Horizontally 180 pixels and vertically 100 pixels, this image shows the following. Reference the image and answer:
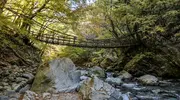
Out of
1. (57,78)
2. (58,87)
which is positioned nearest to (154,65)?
(57,78)

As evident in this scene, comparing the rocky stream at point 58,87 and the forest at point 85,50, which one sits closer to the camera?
the rocky stream at point 58,87

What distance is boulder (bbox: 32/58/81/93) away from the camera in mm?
5947

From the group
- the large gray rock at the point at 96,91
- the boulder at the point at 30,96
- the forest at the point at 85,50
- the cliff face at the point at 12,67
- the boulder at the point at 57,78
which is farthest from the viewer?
the boulder at the point at 57,78

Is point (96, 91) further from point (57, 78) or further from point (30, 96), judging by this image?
point (30, 96)

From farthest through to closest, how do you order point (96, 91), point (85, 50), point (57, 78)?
1. point (85, 50)
2. point (57, 78)
3. point (96, 91)

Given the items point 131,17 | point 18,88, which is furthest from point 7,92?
point 131,17

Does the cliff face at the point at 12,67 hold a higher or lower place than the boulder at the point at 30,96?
higher

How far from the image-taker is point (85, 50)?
2019 centimetres

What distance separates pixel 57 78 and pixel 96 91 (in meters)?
1.26

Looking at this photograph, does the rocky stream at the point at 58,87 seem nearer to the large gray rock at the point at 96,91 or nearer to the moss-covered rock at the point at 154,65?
the large gray rock at the point at 96,91

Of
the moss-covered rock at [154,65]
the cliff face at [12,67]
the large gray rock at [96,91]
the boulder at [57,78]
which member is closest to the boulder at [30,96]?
the boulder at [57,78]

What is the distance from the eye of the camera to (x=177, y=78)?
11.0 metres

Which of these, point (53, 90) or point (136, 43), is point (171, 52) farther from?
point (53, 90)

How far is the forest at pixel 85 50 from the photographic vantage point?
5.66 m
